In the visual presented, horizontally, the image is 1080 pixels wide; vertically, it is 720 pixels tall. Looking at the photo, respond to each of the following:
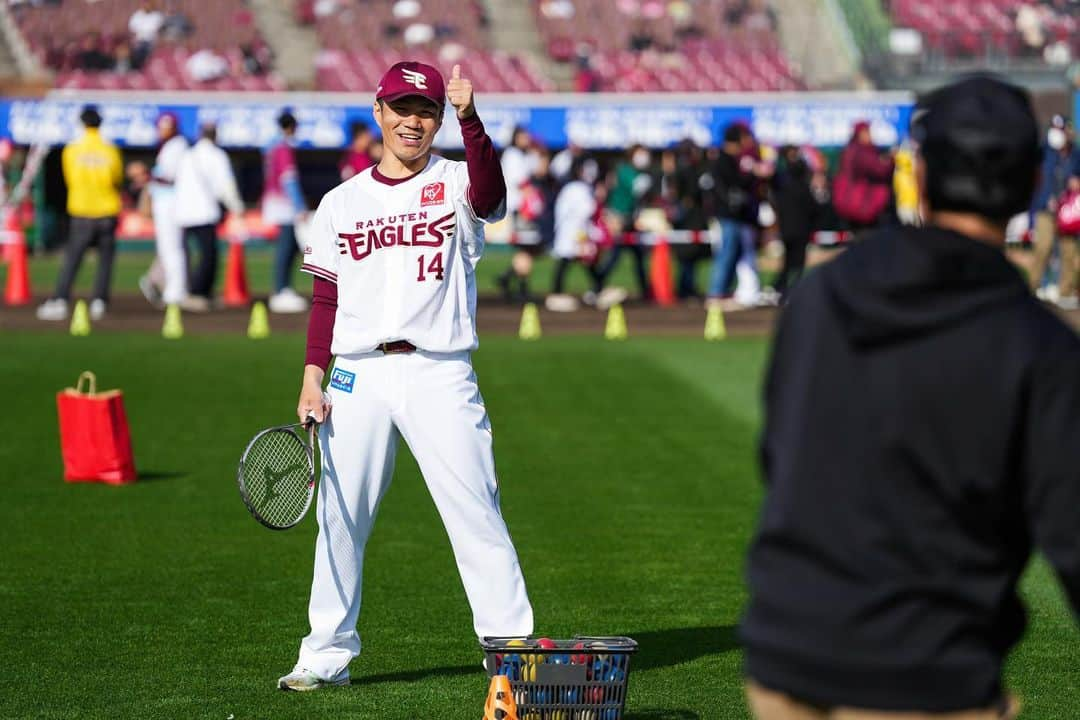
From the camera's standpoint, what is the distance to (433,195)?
6113 millimetres

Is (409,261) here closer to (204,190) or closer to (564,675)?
(564,675)

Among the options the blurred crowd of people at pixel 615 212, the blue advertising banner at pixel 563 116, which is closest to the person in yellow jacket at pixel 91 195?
the blurred crowd of people at pixel 615 212

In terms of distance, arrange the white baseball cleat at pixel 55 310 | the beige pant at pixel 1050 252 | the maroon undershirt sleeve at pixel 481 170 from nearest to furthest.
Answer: the maroon undershirt sleeve at pixel 481 170, the white baseball cleat at pixel 55 310, the beige pant at pixel 1050 252

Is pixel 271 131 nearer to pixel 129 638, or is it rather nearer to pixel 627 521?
pixel 627 521

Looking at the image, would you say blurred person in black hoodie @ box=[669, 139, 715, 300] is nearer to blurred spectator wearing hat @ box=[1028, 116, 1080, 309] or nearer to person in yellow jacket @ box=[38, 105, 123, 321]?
blurred spectator wearing hat @ box=[1028, 116, 1080, 309]

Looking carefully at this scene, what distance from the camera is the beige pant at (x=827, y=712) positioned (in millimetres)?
2916

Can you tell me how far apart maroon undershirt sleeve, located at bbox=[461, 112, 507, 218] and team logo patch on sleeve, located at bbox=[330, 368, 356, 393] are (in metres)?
0.72

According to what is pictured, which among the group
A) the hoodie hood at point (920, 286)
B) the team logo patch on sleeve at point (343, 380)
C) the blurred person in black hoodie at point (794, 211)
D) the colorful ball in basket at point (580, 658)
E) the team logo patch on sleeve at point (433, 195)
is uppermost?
the team logo patch on sleeve at point (433, 195)

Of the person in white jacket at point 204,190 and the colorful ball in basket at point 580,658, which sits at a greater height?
the person in white jacket at point 204,190

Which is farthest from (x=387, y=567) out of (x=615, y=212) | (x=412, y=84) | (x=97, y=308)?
(x=615, y=212)

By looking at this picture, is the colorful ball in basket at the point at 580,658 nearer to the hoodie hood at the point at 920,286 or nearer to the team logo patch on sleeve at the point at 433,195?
the team logo patch on sleeve at the point at 433,195

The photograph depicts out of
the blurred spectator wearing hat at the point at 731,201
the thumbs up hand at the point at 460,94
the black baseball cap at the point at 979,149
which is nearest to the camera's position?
the black baseball cap at the point at 979,149

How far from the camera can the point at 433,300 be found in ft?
20.0

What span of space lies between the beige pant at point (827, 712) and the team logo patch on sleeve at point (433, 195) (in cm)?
330
